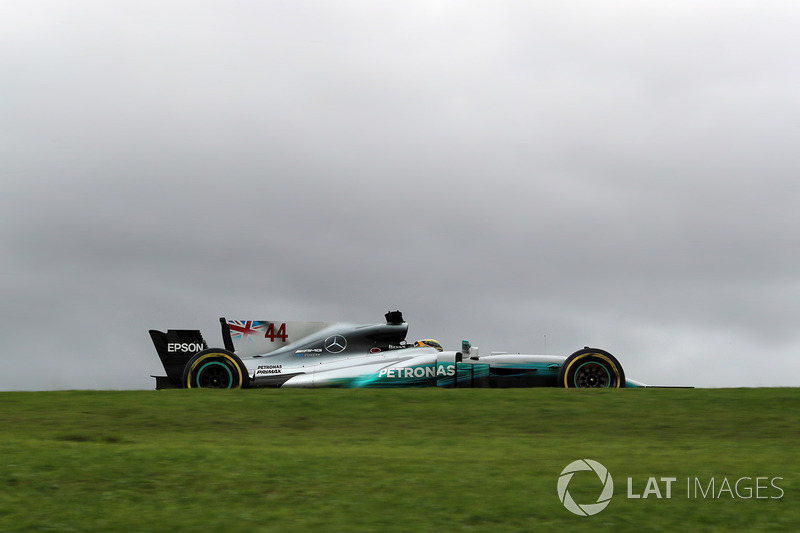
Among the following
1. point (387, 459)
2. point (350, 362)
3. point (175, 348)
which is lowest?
point (387, 459)

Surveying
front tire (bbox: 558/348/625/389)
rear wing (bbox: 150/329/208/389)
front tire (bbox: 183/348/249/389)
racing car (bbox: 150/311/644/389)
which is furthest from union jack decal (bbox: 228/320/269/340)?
front tire (bbox: 558/348/625/389)

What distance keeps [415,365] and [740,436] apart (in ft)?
23.6

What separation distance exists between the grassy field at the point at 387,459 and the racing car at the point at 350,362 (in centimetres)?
218

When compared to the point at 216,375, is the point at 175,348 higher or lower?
higher

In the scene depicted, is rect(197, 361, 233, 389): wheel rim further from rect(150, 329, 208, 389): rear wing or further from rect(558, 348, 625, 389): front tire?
rect(558, 348, 625, 389): front tire

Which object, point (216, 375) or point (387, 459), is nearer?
point (387, 459)

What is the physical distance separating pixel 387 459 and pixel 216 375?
7.91 meters

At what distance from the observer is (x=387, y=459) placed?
7.52 meters

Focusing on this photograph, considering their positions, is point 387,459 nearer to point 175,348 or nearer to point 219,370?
point 219,370

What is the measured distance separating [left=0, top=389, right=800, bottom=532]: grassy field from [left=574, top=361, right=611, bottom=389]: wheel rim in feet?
7.23

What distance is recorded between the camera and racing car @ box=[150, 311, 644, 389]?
14.8 meters

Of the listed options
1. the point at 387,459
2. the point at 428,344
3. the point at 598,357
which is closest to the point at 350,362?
the point at 428,344

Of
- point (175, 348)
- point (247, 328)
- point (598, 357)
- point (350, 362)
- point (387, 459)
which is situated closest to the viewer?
point (387, 459)

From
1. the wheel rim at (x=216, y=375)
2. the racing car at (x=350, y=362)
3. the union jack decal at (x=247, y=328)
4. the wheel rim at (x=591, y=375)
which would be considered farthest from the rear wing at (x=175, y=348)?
the wheel rim at (x=591, y=375)
